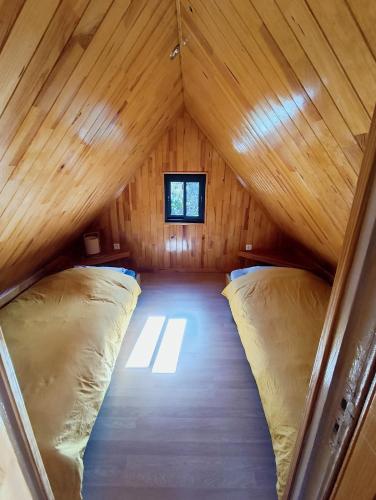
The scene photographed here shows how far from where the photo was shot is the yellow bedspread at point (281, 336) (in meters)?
1.36

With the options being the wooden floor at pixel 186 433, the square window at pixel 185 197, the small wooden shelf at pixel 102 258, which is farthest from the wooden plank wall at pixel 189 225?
the wooden floor at pixel 186 433

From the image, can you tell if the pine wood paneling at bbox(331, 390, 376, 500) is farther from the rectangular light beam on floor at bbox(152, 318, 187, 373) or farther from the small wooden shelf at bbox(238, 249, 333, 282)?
the small wooden shelf at bbox(238, 249, 333, 282)

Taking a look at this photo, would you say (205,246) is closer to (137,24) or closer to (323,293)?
(323,293)

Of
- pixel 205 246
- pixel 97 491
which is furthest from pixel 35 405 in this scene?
pixel 205 246

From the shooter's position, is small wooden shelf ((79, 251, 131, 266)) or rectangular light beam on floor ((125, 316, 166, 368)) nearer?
rectangular light beam on floor ((125, 316, 166, 368))

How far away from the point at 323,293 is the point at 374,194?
218cm

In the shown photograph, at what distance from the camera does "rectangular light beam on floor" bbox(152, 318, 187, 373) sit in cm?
220

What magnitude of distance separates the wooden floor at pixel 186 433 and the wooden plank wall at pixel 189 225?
1.54 metres

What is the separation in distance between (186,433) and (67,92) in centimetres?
213

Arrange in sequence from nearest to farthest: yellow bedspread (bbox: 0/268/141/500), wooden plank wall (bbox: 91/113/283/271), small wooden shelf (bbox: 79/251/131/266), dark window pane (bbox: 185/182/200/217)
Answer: yellow bedspread (bbox: 0/268/141/500)
wooden plank wall (bbox: 91/113/283/271)
small wooden shelf (bbox: 79/251/131/266)
dark window pane (bbox: 185/182/200/217)

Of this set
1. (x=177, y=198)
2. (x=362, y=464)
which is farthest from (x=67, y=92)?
(x=177, y=198)

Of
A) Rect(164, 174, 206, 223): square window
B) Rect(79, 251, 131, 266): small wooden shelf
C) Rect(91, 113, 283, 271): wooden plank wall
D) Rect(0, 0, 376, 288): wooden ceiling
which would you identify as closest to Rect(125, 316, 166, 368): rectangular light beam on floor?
Rect(79, 251, 131, 266): small wooden shelf

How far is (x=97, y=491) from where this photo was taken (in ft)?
4.54

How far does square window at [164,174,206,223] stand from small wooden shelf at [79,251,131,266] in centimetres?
87
